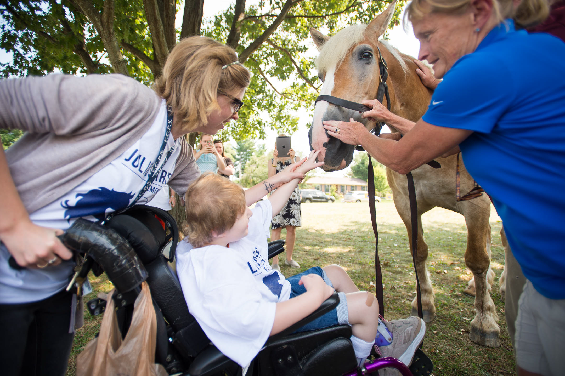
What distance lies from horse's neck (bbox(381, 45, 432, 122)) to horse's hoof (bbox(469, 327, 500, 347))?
2103mm

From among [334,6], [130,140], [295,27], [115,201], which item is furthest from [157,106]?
[295,27]

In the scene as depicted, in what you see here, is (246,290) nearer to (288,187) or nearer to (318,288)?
(318,288)

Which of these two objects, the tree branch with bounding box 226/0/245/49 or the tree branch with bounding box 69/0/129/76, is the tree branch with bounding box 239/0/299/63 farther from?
the tree branch with bounding box 69/0/129/76

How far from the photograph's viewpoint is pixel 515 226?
3.40 ft

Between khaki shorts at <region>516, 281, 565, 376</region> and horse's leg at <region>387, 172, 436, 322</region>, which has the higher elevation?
khaki shorts at <region>516, 281, 565, 376</region>

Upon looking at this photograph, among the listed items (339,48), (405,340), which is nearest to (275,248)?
(405,340)

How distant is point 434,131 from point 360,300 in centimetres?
95

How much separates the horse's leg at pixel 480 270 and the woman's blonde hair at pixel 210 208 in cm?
232

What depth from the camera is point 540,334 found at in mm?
1051

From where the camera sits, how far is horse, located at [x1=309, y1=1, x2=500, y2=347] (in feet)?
7.20

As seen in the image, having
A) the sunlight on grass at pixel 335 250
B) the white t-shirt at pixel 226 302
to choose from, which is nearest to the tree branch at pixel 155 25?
the white t-shirt at pixel 226 302

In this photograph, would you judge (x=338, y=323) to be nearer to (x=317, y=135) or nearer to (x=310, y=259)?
(x=317, y=135)

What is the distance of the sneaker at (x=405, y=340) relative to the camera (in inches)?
73.0

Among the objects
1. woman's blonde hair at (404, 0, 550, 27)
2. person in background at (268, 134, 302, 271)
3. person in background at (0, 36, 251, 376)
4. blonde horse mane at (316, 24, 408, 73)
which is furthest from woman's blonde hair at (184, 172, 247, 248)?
person in background at (268, 134, 302, 271)
